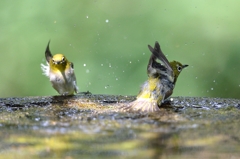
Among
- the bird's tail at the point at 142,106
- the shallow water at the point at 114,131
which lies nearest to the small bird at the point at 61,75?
the shallow water at the point at 114,131

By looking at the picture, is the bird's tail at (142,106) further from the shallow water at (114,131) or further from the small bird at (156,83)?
the shallow water at (114,131)

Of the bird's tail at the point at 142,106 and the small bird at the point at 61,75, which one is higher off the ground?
the small bird at the point at 61,75

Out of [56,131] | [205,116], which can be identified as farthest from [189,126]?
[56,131]

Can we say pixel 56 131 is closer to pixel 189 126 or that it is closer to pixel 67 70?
pixel 189 126

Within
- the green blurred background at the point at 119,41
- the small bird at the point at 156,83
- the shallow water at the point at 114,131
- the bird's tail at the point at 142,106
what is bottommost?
the shallow water at the point at 114,131

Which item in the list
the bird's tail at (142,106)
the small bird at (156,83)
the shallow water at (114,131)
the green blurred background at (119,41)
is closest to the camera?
the shallow water at (114,131)

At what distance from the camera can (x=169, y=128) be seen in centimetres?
318

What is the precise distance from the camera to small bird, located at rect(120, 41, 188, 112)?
4488 millimetres

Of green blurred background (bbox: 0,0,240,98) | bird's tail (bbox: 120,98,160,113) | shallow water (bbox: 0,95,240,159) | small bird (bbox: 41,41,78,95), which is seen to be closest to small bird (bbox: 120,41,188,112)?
bird's tail (bbox: 120,98,160,113)

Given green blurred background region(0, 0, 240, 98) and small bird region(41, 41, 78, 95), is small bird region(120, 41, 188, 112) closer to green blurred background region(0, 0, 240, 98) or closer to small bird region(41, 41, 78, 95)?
small bird region(41, 41, 78, 95)

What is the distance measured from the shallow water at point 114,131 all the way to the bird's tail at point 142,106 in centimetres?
11

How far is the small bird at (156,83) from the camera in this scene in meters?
4.49

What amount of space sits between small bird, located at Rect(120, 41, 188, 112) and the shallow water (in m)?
0.21

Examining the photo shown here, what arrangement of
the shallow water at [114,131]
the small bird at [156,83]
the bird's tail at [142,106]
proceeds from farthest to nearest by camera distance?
the small bird at [156,83]
the bird's tail at [142,106]
the shallow water at [114,131]
